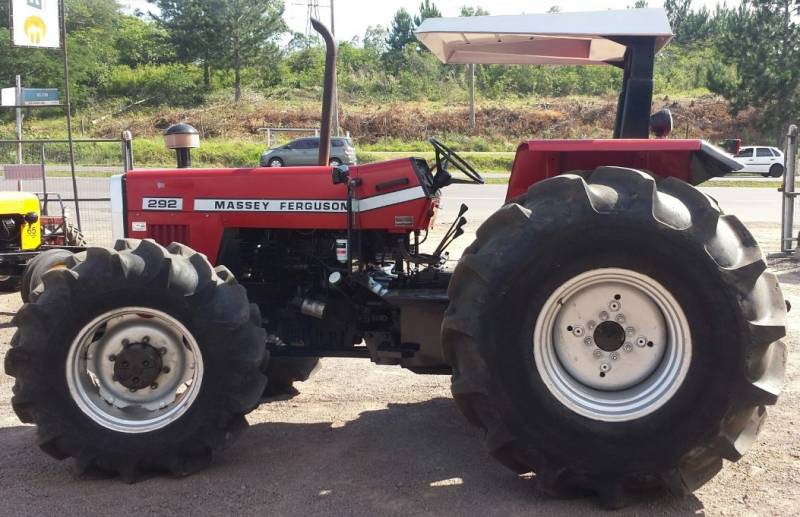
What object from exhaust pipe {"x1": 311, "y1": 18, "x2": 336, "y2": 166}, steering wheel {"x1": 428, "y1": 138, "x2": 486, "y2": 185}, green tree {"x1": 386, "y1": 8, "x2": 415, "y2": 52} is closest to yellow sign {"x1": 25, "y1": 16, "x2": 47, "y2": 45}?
exhaust pipe {"x1": 311, "y1": 18, "x2": 336, "y2": 166}

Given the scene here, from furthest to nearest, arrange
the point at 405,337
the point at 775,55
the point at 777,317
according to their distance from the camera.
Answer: the point at 775,55
the point at 405,337
the point at 777,317

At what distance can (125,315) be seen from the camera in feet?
13.4

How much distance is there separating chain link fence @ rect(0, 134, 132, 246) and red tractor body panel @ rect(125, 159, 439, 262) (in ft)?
19.0

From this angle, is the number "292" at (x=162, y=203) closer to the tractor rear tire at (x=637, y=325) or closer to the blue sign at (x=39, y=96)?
the tractor rear tire at (x=637, y=325)

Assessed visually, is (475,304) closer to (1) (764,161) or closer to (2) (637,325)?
(2) (637,325)

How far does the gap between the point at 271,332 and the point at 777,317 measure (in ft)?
9.36

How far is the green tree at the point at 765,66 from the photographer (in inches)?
1574

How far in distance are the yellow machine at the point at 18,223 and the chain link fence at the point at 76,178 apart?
77 cm

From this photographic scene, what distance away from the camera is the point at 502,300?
3553 mm

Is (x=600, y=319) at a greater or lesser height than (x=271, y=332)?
greater

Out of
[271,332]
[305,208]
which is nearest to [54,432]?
[271,332]

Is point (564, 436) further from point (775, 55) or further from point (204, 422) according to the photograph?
point (775, 55)

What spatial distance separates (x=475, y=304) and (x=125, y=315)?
5.98ft

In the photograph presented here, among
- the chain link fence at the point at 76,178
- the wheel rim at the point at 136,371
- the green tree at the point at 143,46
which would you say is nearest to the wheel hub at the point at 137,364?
the wheel rim at the point at 136,371
